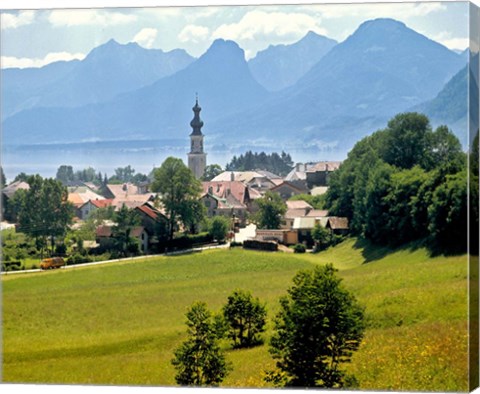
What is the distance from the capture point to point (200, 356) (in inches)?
472

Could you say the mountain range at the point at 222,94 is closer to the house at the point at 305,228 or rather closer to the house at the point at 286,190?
the house at the point at 286,190

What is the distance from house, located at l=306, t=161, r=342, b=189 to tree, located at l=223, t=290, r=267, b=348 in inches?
72.0

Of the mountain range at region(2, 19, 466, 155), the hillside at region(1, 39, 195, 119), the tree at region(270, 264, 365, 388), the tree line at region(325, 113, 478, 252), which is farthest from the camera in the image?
the hillside at region(1, 39, 195, 119)

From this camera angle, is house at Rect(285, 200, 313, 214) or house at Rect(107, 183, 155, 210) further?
house at Rect(107, 183, 155, 210)

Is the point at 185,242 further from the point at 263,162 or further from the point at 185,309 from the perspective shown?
the point at 263,162

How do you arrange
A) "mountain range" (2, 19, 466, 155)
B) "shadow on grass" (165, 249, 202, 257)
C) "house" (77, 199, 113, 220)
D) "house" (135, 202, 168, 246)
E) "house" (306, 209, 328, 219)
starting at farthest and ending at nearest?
"house" (135, 202, 168, 246) < "shadow on grass" (165, 249, 202, 257) < "house" (77, 199, 113, 220) < "house" (306, 209, 328, 219) < "mountain range" (2, 19, 466, 155)

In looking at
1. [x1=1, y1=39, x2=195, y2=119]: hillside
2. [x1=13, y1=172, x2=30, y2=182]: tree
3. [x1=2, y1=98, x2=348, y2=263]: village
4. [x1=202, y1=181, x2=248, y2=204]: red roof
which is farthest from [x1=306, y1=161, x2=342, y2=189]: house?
[x1=13, y1=172, x2=30, y2=182]: tree

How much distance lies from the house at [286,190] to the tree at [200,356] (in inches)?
88.0

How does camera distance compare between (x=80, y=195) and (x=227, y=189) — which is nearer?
(x=80, y=195)

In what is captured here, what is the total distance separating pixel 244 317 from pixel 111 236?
2627 mm

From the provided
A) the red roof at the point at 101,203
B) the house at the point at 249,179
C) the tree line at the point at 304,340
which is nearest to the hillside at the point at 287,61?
the house at the point at 249,179

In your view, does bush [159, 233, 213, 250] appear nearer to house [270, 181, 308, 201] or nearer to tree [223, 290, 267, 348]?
house [270, 181, 308, 201]

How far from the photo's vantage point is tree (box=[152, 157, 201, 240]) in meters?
13.8

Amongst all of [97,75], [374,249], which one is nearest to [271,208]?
[374,249]
